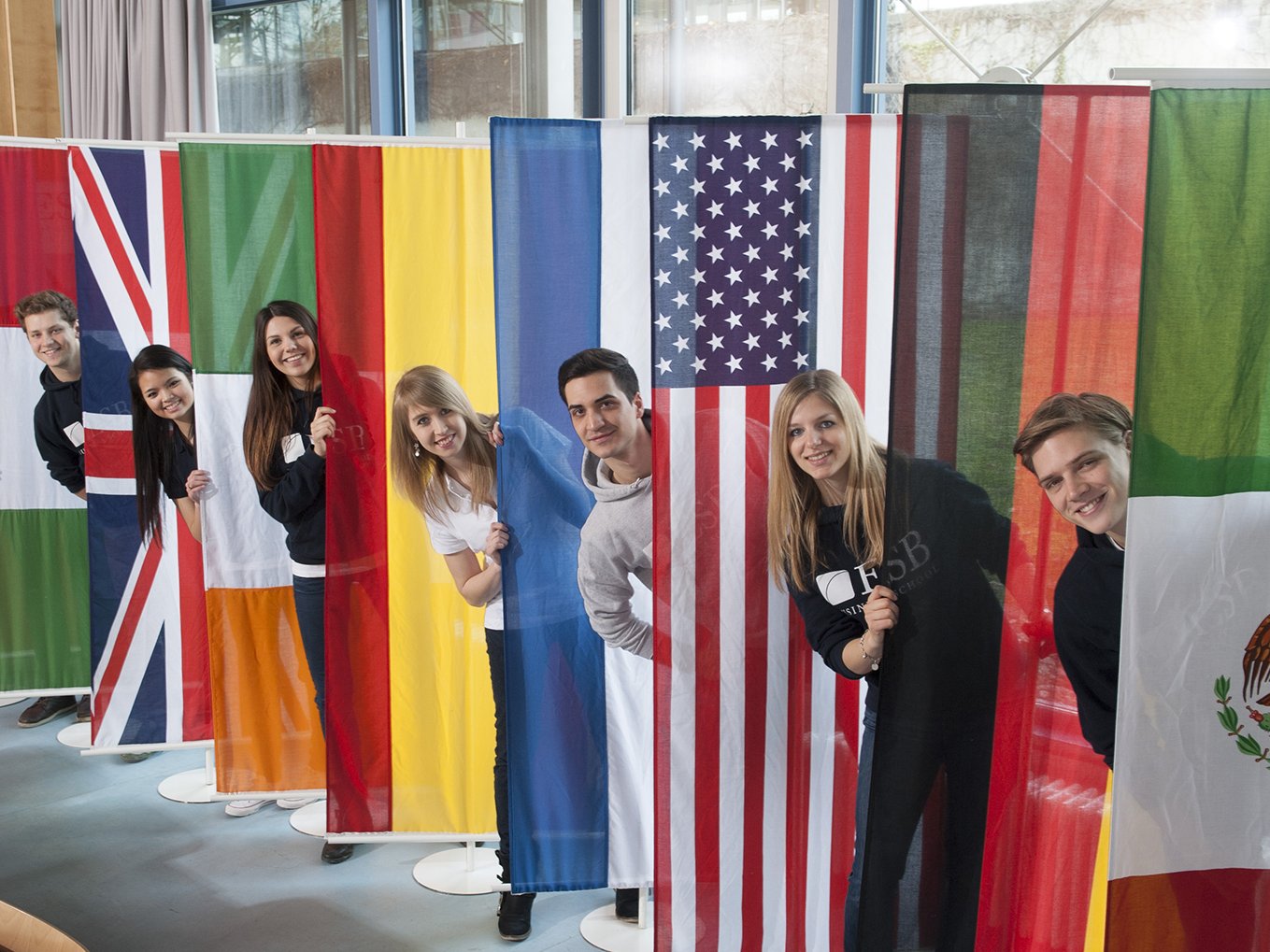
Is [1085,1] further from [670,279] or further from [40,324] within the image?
[40,324]

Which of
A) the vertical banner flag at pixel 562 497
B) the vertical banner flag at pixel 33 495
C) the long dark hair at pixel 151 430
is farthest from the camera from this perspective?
the vertical banner flag at pixel 33 495

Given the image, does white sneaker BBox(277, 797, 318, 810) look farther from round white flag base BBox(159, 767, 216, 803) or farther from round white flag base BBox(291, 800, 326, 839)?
round white flag base BBox(159, 767, 216, 803)

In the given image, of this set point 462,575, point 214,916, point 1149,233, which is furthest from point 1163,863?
point 214,916

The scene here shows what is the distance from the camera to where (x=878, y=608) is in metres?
2.08

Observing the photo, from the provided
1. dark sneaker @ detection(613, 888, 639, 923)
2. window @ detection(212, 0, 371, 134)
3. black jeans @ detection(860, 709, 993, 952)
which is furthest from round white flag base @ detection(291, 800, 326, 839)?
window @ detection(212, 0, 371, 134)

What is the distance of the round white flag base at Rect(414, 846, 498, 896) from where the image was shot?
341 centimetres

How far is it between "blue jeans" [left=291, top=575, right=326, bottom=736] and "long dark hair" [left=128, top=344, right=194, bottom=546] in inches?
28.6

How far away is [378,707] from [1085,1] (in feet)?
9.82

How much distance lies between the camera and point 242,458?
→ 3.42 meters

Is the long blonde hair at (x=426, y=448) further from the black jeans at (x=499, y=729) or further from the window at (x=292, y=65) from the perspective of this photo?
the window at (x=292, y=65)

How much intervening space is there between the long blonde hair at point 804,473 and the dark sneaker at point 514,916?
141cm

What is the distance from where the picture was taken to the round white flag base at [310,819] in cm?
→ 383

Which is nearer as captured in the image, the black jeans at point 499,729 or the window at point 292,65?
the black jeans at point 499,729

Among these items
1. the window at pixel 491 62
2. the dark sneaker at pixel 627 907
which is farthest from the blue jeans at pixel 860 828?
the window at pixel 491 62
